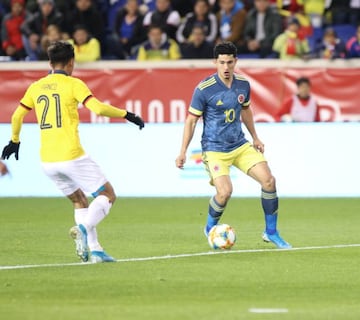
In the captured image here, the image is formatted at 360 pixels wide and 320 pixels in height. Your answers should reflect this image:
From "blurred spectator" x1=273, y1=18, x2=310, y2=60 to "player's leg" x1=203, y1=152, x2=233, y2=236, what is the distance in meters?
11.6

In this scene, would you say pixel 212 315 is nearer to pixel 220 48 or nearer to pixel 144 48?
pixel 220 48

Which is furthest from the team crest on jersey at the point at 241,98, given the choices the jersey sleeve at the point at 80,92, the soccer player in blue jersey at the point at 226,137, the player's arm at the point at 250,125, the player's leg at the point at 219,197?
the jersey sleeve at the point at 80,92

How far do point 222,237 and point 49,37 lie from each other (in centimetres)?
1360

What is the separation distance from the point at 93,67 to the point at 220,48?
13.0 metres

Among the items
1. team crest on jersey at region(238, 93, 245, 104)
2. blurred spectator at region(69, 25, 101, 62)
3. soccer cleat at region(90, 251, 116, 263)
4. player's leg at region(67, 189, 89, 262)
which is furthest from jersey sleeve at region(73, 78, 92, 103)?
blurred spectator at region(69, 25, 101, 62)

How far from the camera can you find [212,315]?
913 cm

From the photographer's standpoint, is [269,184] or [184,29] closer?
[269,184]

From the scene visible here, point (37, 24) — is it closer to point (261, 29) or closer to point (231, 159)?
point (261, 29)

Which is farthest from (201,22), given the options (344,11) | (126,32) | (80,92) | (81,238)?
(81,238)

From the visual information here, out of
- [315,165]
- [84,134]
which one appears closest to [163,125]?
[84,134]

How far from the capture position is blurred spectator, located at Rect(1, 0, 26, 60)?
2762 centimetres

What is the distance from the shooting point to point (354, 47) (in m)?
25.6

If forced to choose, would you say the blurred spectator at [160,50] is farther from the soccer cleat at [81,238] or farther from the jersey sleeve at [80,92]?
the soccer cleat at [81,238]

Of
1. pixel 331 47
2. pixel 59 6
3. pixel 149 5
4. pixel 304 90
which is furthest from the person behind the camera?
pixel 149 5
